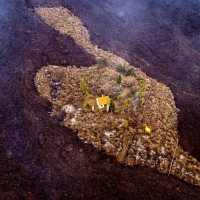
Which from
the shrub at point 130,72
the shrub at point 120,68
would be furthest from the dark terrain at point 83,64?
the shrub at point 120,68

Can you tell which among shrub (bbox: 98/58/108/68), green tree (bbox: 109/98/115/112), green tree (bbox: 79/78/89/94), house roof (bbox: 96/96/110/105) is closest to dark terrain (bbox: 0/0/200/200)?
shrub (bbox: 98/58/108/68)

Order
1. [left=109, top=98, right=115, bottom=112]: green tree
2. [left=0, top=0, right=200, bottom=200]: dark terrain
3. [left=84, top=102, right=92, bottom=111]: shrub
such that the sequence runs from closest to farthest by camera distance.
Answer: [left=0, top=0, right=200, bottom=200]: dark terrain → [left=109, top=98, right=115, bottom=112]: green tree → [left=84, top=102, right=92, bottom=111]: shrub

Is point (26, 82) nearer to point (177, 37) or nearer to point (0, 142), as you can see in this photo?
point (0, 142)

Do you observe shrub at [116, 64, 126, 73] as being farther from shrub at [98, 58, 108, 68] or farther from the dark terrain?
the dark terrain

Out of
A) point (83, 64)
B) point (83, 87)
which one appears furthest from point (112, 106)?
point (83, 64)

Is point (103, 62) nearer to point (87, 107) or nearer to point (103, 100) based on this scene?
point (103, 100)

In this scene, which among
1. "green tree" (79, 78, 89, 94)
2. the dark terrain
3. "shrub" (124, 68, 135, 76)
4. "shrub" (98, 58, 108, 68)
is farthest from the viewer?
"shrub" (98, 58, 108, 68)

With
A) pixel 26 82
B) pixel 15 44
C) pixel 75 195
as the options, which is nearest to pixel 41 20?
pixel 15 44

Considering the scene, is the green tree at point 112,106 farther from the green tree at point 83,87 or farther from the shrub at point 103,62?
the shrub at point 103,62

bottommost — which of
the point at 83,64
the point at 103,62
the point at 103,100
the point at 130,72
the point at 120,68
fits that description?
the point at 83,64
